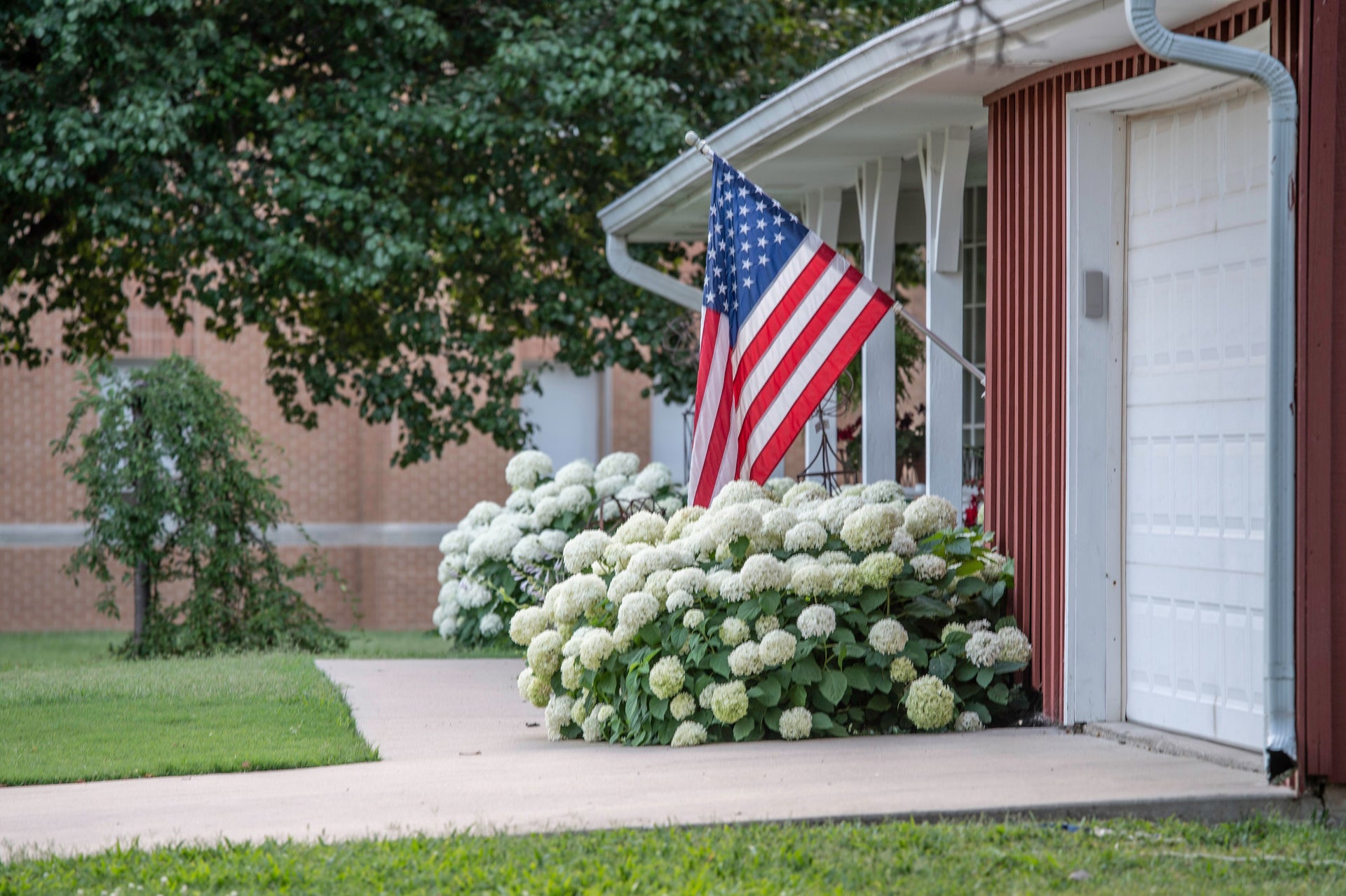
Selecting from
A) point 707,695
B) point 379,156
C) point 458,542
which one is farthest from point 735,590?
point 379,156

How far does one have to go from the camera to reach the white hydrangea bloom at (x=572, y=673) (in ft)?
21.7

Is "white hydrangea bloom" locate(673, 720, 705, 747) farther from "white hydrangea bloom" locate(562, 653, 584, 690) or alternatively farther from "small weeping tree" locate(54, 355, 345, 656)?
"small weeping tree" locate(54, 355, 345, 656)

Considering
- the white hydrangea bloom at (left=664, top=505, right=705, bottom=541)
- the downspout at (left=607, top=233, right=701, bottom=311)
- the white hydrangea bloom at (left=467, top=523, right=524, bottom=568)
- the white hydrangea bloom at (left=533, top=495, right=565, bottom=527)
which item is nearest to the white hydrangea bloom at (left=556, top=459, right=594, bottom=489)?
the white hydrangea bloom at (left=533, top=495, right=565, bottom=527)

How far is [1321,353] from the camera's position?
16.1ft

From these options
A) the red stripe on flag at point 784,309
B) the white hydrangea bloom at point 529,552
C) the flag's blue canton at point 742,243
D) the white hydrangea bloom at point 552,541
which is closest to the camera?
the red stripe on flag at point 784,309

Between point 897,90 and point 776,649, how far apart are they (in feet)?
8.30

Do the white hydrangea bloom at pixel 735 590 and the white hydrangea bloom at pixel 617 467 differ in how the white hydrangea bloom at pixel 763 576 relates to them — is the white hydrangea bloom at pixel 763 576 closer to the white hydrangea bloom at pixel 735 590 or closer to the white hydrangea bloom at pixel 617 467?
the white hydrangea bloom at pixel 735 590

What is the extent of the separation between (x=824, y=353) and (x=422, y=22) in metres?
6.69

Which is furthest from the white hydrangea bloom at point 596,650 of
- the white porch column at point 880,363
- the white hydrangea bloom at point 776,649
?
the white porch column at point 880,363

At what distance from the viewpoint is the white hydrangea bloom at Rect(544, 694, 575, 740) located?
6.77 m

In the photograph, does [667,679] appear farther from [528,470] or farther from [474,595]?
[528,470]

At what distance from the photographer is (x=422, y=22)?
1239 centimetres

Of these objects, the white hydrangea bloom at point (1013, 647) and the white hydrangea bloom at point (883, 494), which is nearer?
the white hydrangea bloom at point (1013, 647)

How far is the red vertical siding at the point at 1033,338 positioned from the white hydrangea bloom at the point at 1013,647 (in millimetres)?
65
